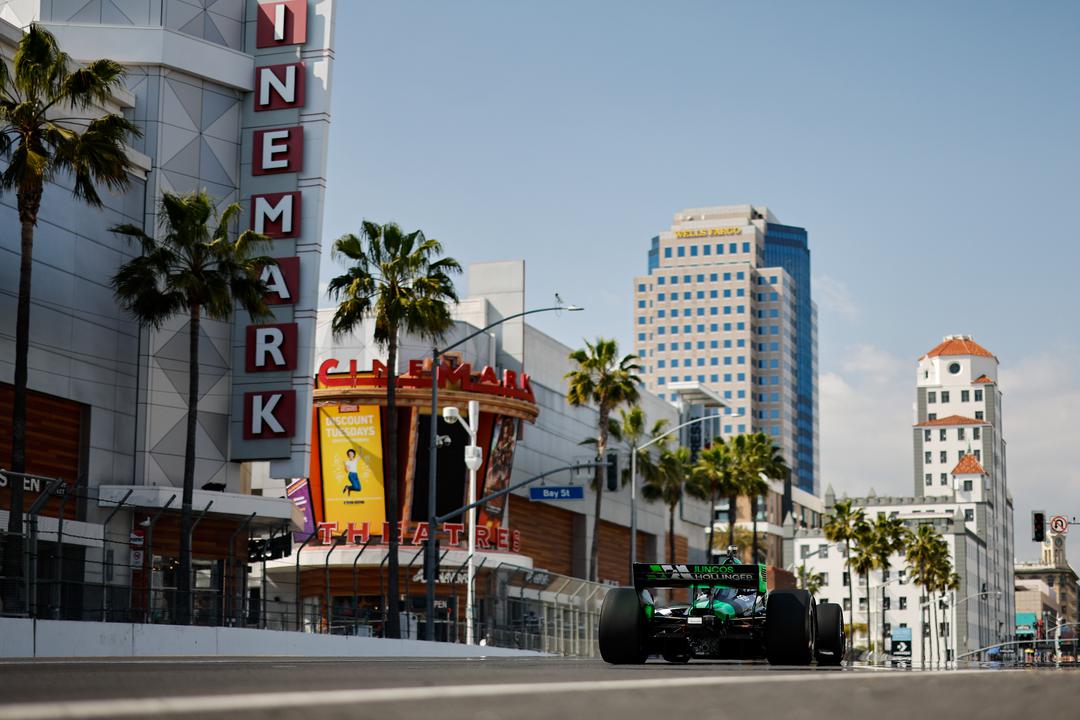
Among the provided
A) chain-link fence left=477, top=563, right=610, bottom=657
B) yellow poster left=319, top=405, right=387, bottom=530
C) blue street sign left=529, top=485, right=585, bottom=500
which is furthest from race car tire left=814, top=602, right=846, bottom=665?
yellow poster left=319, top=405, right=387, bottom=530

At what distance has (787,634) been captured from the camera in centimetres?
1809

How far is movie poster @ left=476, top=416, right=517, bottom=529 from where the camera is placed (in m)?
67.0

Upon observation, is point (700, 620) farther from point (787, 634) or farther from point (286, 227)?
point (286, 227)

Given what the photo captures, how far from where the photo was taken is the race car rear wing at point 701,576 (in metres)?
19.7

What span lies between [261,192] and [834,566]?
416ft

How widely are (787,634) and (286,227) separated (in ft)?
103

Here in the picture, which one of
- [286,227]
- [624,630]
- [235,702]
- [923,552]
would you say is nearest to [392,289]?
[286,227]

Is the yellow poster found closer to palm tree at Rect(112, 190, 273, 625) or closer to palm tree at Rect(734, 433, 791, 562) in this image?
palm tree at Rect(112, 190, 273, 625)

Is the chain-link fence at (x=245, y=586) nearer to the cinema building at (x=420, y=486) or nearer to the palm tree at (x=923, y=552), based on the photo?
the cinema building at (x=420, y=486)

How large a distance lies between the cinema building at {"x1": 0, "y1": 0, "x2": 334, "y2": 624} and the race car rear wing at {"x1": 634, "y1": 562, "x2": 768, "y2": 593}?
25.5 metres

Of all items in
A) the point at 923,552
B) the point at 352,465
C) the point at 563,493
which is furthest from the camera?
the point at 923,552

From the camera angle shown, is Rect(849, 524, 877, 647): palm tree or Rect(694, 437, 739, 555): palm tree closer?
Rect(694, 437, 739, 555): palm tree

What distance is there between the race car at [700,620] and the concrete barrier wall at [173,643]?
32.3ft

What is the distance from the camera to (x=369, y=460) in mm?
65688
